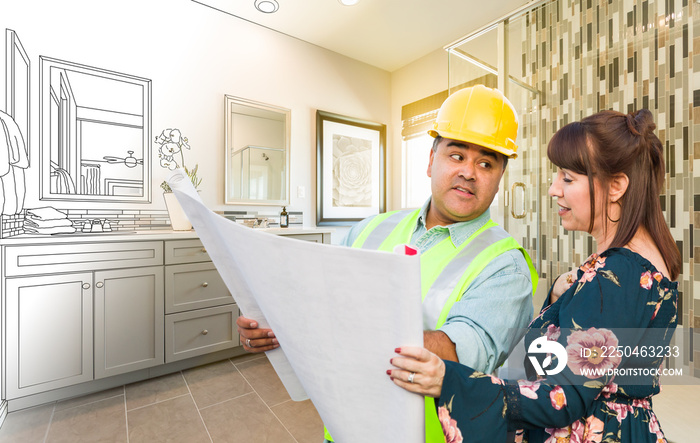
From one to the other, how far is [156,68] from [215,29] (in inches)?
26.8

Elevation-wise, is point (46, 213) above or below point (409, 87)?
below

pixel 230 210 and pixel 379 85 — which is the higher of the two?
pixel 379 85

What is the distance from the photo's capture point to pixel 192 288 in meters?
2.38

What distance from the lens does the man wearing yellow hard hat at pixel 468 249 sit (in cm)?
55

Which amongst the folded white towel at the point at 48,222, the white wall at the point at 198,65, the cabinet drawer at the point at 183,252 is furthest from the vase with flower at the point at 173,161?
the folded white towel at the point at 48,222

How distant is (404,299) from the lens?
27cm

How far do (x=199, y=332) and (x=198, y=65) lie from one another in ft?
7.47

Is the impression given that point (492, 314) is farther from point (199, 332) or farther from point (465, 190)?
point (199, 332)

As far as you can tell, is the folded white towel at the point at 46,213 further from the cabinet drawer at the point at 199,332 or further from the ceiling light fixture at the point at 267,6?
the ceiling light fixture at the point at 267,6

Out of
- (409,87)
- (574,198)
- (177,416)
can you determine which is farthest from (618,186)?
(409,87)

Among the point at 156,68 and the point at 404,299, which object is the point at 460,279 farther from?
the point at 156,68

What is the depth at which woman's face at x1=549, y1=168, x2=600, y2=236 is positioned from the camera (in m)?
0.68

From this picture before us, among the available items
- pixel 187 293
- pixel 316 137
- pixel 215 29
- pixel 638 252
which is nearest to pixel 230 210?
pixel 187 293

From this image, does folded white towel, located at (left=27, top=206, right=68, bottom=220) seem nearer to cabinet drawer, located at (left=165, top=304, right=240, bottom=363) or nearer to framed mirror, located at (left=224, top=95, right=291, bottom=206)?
cabinet drawer, located at (left=165, top=304, right=240, bottom=363)
